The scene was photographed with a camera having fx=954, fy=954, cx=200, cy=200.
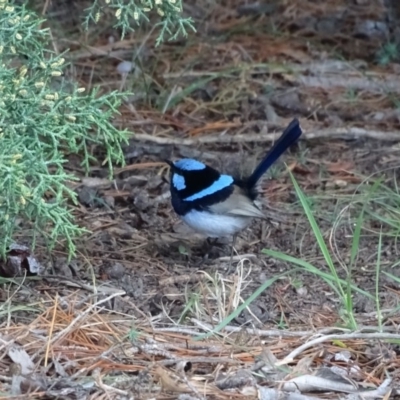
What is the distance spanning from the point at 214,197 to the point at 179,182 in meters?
0.18

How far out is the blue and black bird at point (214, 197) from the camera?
4.50 m

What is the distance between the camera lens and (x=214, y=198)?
181 inches

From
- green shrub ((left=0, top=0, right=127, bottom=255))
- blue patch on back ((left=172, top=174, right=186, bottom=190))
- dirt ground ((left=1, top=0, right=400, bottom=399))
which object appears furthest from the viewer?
blue patch on back ((left=172, top=174, right=186, bottom=190))

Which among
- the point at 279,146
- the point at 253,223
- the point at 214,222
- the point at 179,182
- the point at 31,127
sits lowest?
the point at 253,223

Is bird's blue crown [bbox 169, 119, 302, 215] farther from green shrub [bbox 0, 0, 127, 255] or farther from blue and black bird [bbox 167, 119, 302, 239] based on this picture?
green shrub [bbox 0, 0, 127, 255]

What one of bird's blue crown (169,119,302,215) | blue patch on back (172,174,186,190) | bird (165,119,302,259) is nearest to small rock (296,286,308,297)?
bird (165,119,302,259)

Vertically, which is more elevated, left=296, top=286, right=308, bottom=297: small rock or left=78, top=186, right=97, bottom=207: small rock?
left=296, top=286, right=308, bottom=297: small rock

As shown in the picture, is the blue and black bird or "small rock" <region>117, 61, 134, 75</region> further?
"small rock" <region>117, 61, 134, 75</region>

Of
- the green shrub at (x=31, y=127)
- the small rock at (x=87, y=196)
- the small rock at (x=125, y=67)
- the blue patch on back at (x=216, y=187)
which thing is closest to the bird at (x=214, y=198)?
the blue patch on back at (x=216, y=187)

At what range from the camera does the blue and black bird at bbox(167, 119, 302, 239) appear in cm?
450

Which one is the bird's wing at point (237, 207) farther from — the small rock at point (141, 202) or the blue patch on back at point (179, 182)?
the small rock at point (141, 202)

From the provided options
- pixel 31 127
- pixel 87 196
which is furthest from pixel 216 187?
pixel 31 127

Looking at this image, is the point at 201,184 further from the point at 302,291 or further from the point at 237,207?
the point at 302,291

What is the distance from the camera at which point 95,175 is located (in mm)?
5176
